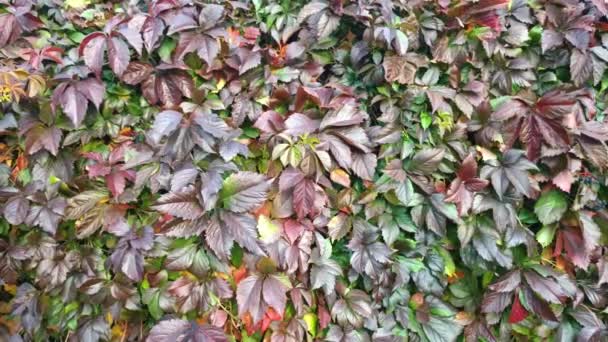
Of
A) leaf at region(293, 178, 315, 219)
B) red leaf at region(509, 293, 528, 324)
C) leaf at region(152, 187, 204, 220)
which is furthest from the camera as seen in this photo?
red leaf at region(509, 293, 528, 324)

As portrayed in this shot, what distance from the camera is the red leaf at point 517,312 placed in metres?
1.52

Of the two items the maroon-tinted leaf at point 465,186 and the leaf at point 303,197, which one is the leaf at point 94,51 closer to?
the leaf at point 303,197

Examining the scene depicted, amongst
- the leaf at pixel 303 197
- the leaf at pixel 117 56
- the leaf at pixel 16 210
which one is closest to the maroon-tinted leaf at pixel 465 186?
the leaf at pixel 303 197

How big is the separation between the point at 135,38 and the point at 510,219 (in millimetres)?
1288

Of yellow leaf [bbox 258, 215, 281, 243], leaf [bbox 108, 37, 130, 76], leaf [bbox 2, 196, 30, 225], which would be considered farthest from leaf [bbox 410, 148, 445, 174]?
leaf [bbox 2, 196, 30, 225]

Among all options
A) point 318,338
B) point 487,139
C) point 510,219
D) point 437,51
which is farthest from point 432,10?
point 318,338

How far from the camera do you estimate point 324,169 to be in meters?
1.45

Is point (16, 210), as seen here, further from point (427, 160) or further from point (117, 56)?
point (427, 160)

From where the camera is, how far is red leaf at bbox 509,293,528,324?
1517mm

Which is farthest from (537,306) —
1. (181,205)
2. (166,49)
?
(166,49)

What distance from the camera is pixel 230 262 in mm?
1416

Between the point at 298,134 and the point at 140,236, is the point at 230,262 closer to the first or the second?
the point at 140,236

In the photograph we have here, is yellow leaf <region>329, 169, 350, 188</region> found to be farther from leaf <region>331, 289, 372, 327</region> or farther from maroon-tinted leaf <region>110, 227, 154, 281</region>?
maroon-tinted leaf <region>110, 227, 154, 281</region>

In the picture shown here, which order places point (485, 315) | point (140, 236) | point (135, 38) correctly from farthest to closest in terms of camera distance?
point (485, 315) < point (135, 38) < point (140, 236)
